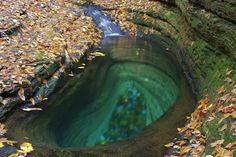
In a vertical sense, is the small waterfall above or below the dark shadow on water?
above

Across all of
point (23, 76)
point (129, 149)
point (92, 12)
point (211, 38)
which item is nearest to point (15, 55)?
point (23, 76)

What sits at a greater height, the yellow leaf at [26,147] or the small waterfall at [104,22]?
the small waterfall at [104,22]

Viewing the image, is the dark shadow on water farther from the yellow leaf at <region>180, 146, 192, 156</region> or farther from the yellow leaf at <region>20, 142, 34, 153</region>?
the yellow leaf at <region>180, 146, 192, 156</region>

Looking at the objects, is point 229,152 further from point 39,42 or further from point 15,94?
point 39,42

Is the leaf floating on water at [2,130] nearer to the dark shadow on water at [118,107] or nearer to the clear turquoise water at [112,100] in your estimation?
the dark shadow on water at [118,107]

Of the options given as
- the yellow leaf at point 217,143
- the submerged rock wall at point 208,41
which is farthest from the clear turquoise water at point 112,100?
the yellow leaf at point 217,143

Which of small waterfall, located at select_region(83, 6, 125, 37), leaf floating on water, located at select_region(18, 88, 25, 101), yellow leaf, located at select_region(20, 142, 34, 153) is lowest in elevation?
yellow leaf, located at select_region(20, 142, 34, 153)

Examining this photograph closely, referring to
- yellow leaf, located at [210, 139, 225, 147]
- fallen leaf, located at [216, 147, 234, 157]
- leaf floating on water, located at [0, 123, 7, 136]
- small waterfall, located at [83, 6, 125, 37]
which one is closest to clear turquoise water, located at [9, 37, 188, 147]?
leaf floating on water, located at [0, 123, 7, 136]
